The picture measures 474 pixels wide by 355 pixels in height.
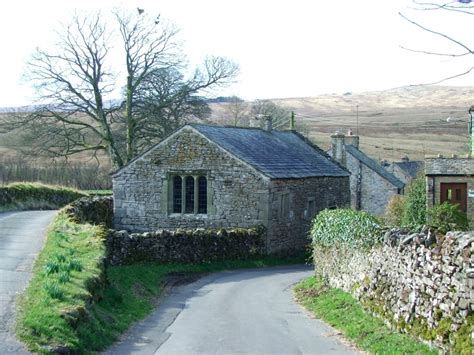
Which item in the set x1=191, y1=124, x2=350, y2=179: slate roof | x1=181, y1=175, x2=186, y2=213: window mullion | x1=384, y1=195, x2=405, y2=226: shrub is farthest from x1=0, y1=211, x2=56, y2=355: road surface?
x1=384, y1=195, x2=405, y2=226: shrub

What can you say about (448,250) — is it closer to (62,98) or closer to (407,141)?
(62,98)

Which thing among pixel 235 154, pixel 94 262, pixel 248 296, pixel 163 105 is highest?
pixel 163 105

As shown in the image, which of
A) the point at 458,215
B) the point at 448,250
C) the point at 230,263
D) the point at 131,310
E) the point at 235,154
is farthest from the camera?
the point at 235,154

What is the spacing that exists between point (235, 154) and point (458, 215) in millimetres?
9650

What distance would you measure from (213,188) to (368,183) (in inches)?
742

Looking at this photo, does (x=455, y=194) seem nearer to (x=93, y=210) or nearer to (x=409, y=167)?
(x=93, y=210)

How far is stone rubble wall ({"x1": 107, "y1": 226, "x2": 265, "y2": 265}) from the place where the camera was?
25719 millimetres

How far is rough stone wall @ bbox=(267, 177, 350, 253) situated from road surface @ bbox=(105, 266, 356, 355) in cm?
664

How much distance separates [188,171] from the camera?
102ft

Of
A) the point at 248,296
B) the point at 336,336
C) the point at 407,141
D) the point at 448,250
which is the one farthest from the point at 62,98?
the point at 407,141

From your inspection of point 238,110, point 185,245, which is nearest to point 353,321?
point 185,245

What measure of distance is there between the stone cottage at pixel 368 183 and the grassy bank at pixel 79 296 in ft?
79.5

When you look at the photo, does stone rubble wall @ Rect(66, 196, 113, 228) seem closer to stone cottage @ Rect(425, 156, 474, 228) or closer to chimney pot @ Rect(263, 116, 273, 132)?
chimney pot @ Rect(263, 116, 273, 132)

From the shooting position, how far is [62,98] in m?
45.1
